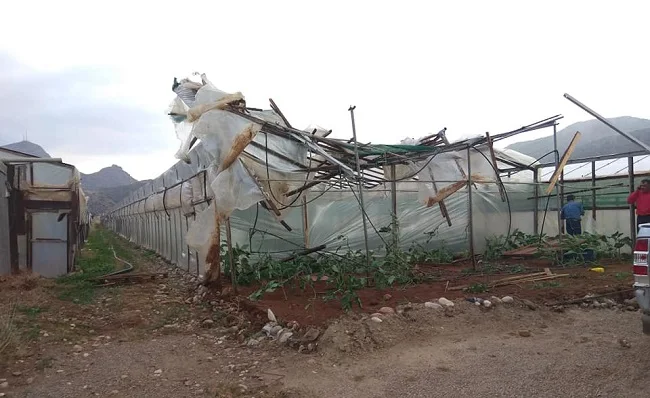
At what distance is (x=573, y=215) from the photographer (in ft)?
33.7

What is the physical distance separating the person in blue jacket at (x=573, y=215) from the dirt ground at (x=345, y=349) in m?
3.21

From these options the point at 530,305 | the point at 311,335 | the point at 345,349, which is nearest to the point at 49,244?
the point at 311,335

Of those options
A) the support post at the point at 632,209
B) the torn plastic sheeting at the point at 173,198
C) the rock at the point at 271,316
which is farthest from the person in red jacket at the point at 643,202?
the torn plastic sheeting at the point at 173,198

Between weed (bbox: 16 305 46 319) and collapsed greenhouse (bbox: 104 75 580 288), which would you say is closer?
weed (bbox: 16 305 46 319)

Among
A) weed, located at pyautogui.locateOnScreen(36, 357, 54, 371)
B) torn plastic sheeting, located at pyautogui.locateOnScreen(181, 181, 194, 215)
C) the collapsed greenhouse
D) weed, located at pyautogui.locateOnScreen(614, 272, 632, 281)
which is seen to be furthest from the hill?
weed, located at pyautogui.locateOnScreen(614, 272, 632, 281)

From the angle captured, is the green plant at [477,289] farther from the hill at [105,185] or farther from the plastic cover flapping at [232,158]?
the hill at [105,185]

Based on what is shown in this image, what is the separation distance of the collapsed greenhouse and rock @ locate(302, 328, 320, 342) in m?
1.74

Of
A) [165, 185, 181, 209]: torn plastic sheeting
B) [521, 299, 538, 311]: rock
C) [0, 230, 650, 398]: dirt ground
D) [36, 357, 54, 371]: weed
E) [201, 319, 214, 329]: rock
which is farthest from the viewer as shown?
[165, 185, 181, 209]: torn plastic sheeting

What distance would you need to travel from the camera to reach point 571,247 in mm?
9547

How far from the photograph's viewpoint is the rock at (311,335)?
511 centimetres

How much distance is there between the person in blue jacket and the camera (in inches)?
403

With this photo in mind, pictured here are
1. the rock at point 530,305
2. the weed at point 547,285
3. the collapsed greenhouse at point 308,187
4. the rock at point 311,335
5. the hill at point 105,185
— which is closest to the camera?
the rock at point 311,335

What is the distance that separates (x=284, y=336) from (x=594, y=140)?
56.8ft

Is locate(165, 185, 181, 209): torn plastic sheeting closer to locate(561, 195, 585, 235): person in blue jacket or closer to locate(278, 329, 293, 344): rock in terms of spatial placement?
locate(278, 329, 293, 344): rock
